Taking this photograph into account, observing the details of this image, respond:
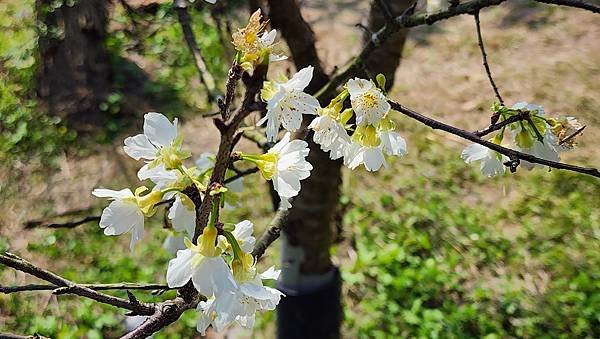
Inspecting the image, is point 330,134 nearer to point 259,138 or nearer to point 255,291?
point 255,291

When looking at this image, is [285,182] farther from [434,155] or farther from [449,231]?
[434,155]

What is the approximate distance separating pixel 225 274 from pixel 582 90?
2.83 m

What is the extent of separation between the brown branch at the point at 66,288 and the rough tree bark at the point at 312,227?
593 millimetres

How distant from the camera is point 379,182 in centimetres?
258

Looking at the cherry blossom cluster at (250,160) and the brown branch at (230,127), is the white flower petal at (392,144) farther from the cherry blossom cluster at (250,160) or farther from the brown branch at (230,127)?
the brown branch at (230,127)

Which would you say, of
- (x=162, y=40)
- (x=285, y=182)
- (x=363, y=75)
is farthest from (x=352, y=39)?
(x=285, y=182)

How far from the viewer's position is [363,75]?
1173 millimetres

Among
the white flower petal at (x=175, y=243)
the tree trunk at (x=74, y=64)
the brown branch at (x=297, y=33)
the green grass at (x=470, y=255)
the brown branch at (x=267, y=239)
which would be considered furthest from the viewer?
the tree trunk at (x=74, y=64)

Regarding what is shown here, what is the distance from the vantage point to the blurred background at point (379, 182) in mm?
1975

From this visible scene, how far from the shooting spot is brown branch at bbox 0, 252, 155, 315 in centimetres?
54

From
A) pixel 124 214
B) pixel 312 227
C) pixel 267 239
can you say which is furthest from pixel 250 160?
pixel 312 227

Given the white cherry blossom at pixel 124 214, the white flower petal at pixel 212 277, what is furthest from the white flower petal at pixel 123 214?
the white flower petal at pixel 212 277

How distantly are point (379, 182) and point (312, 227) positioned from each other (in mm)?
1168

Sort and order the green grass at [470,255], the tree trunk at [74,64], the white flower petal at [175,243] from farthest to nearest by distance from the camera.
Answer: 1. the tree trunk at [74,64]
2. the green grass at [470,255]
3. the white flower petal at [175,243]
